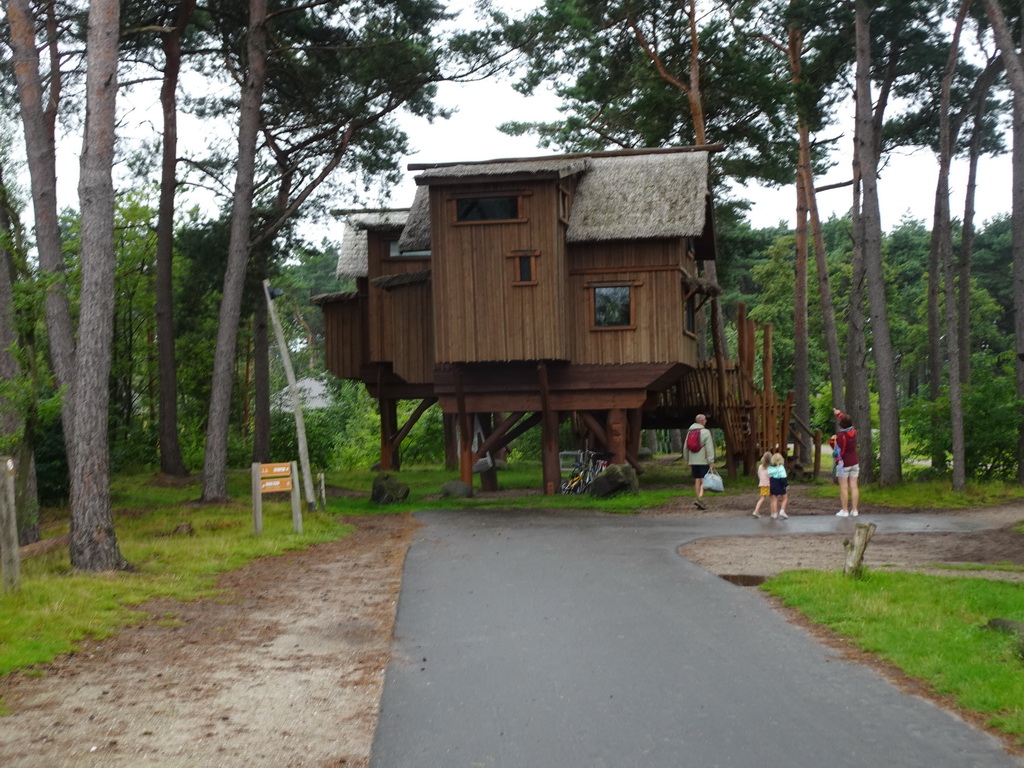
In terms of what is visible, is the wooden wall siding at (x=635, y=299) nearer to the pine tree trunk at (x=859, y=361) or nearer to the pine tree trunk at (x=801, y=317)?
the pine tree trunk at (x=859, y=361)

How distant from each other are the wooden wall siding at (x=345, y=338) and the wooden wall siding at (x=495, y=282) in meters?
9.89

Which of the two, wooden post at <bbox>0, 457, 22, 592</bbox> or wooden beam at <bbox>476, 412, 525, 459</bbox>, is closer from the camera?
wooden post at <bbox>0, 457, 22, 592</bbox>

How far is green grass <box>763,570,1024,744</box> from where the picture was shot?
26.6 ft

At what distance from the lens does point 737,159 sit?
39312mm

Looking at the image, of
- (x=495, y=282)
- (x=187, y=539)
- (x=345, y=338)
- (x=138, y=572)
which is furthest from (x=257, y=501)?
(x=345, y=338)

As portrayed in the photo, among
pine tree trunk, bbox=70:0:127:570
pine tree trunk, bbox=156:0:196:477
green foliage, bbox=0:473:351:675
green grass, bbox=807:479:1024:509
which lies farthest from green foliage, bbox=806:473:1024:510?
pine tree trunk, bbox=156:0:196:477

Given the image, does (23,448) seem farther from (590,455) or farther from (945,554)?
(590,455)

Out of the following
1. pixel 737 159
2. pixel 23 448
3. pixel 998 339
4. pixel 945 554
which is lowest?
pixel 945 554

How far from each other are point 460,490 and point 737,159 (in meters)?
16.9

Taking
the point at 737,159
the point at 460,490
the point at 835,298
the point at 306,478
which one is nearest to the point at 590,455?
the point at 460,490

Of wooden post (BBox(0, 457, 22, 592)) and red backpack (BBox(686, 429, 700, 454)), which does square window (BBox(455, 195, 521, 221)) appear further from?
wooden post (BBox(0, 457, 22, 592))

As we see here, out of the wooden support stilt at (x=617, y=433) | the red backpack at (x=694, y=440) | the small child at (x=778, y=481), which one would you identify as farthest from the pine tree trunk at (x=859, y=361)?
the small child at (x=778, y=481)

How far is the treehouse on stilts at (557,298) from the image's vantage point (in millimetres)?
27359

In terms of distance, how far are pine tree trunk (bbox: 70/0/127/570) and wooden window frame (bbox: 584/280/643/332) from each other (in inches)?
604
